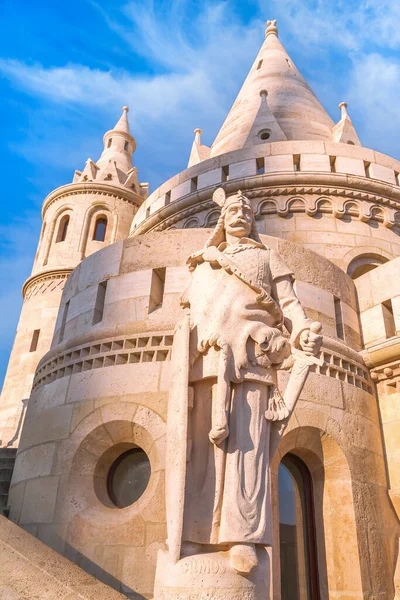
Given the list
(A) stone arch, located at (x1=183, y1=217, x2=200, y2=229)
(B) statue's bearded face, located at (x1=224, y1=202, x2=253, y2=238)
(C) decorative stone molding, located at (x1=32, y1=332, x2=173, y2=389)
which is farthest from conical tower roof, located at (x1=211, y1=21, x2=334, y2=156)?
(B) statue's bearded face, located at (x1=224, y1=202, x2=253, y2=238)

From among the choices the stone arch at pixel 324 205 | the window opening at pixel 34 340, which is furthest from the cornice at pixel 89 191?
the stone arch at pixel 324 205

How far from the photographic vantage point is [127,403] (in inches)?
244

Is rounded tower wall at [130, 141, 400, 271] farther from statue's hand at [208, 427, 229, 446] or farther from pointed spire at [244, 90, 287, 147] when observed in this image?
statue's hand at [208, 427, 229, 446]

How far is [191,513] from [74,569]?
4.76ft

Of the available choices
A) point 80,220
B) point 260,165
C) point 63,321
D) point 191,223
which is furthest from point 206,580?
point 80,220

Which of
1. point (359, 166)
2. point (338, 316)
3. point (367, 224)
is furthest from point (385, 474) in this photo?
point (359, 166)

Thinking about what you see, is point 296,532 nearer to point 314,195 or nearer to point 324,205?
point 324,205

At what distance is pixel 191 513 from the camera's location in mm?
3066

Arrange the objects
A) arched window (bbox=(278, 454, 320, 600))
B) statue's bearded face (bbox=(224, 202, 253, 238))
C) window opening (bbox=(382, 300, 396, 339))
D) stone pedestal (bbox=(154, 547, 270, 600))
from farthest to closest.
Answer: window opening (bbox=(382, 300, 396, 339)) < arched window (bbox=(278, 454, 320, 600)) < statue's bearded face (bbox=(224, 202, 253, 238)) < stone pedestal (bbox=(154, 547, 270, 600))

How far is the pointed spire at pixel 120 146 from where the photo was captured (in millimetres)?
22359

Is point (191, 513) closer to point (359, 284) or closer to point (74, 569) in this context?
point (74, 569)

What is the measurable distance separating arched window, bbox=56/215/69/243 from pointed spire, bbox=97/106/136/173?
11.9 ft

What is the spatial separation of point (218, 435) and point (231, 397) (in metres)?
0.29

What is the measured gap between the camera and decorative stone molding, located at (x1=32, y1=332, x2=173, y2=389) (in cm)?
647
